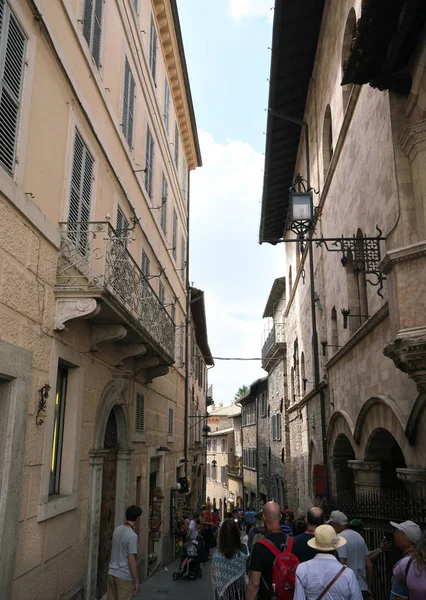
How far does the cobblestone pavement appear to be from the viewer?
1040 cm

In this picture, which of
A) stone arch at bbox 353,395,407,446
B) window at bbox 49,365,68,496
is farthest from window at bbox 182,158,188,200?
window at bbox 49,365,68,496

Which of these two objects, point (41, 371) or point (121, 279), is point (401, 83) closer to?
point (121, 279)

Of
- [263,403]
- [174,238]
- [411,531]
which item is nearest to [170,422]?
[174,238]

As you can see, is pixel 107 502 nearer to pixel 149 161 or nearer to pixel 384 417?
pixel 384 417

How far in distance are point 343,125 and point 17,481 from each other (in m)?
9.61

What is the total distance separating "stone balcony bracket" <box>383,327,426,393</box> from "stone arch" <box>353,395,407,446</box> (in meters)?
2.00

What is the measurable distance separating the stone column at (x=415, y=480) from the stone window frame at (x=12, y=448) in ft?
16.0

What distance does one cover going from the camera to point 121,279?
326 inches

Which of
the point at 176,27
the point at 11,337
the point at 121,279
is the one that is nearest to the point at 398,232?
the point at 121,279

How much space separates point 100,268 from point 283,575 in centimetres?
486

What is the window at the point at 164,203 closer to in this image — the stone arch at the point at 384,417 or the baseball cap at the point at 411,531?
the stone arch at the point at 384,417

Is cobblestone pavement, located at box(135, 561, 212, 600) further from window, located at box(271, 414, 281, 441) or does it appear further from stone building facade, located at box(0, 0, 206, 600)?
window, located at box(271, 414, 281, 441)

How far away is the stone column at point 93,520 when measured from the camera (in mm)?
8070

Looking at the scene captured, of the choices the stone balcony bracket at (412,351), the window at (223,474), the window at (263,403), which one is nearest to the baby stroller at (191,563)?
the stone balcony bracket at (412,351)
